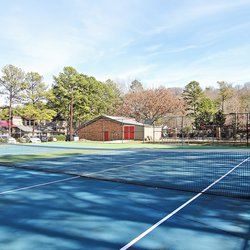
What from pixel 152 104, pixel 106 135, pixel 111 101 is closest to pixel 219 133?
pixel 106 135

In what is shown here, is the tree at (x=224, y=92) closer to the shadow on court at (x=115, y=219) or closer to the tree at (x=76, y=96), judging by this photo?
the tree at (x=76, y=96)

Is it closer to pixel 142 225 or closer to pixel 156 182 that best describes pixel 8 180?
pixel 156 182

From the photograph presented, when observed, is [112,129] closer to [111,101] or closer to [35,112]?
[35,112]

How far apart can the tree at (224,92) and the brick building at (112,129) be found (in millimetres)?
21010

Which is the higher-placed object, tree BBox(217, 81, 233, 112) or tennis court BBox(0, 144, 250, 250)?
tree BBox(217, 81, 233, 112)

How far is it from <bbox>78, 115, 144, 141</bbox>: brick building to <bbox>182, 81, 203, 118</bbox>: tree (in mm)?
16339

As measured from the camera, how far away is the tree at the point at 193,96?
4900 cm

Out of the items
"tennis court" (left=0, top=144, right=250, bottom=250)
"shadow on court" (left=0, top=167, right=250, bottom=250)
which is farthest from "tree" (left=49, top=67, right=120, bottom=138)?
"shadow on court" (left=0, top=167, right=250, bottom=250)

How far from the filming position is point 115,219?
14.6 ft

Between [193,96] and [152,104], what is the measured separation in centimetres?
938

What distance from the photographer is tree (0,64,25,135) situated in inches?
1481

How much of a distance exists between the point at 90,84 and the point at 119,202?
4363 centimetres

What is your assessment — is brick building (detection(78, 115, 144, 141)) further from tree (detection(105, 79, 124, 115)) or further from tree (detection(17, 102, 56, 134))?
tree (detection(105, 79, 124, 115))

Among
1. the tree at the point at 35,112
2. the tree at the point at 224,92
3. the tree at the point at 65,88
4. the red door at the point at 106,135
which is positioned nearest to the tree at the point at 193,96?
the tree at the point at 224,92
